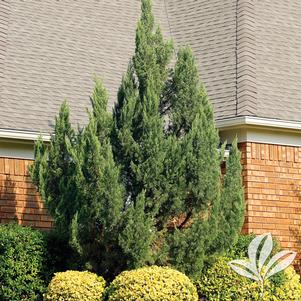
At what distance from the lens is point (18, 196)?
13578 millimetres

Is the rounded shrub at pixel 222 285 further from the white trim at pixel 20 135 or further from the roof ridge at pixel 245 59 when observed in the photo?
the white trim at pixel 20 135

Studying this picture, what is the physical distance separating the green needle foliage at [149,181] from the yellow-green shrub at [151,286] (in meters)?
0.36

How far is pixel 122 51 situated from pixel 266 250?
650 cm

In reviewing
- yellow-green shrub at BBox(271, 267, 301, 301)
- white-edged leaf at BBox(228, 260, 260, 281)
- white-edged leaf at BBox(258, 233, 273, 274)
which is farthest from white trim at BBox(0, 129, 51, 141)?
yellow-green shrub at BBox(271, 267, 301, 301)

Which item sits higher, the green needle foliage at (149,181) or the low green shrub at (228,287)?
the green needle foliage at (149,181)

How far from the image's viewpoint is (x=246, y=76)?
1497 centimetres

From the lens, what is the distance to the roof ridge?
14.3m

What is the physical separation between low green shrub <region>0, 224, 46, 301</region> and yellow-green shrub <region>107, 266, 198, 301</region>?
1.36 metres

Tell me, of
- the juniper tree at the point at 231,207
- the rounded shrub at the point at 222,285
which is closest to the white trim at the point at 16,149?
the juniper tree at the point at 231,207

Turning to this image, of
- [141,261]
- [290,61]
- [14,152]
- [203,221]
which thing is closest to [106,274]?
[141,261]

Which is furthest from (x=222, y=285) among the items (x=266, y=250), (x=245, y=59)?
(x=245, y=59)

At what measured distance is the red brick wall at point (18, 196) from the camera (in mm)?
13438

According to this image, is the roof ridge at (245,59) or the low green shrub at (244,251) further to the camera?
the roof ridge at (245,59)

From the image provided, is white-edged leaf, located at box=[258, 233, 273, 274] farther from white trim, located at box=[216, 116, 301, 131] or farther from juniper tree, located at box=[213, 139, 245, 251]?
white trim, located at box=[216, 116, 301, 131]
